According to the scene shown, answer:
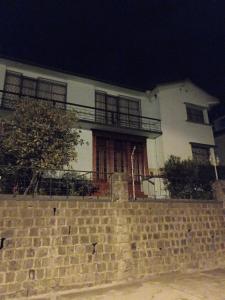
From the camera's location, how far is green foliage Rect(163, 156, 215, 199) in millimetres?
11586

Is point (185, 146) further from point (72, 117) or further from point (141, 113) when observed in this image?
point (72, 117)

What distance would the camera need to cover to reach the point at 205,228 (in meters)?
9.48

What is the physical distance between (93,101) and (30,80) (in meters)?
3.82

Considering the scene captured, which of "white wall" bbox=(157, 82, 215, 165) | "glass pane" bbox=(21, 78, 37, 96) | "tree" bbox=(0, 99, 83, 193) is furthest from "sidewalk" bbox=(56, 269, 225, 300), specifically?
"glass pane" bbox=(21, 78, 37, 96)

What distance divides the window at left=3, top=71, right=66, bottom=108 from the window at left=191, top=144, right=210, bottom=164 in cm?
914

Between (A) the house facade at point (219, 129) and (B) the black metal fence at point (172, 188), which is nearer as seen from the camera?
(B) the black metal fence at point (172, 188)

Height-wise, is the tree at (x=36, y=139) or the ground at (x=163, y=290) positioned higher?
the tree at (x=36, y=139)

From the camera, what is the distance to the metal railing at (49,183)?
8.67 meters

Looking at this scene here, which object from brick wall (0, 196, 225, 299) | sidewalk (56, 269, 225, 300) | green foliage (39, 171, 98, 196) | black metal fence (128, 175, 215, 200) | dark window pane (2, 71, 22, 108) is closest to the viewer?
sidewalk (56, 269, 225, 300)

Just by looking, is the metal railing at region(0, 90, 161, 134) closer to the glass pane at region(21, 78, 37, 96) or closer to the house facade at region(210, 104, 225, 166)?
the glass pane at region(21, 78, 37, 96)

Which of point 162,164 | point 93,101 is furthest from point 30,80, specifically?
point 162,164

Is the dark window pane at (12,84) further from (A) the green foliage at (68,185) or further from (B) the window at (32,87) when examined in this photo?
(A) the green foliage at (68,185)

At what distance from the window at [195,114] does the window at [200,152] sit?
1.95 meters

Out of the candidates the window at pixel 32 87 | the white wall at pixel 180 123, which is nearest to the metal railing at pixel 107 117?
the window at pixel 32 87
